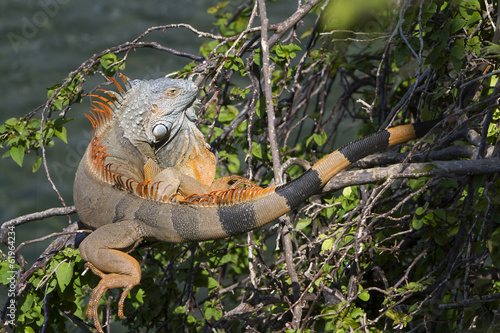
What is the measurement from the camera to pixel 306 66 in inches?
153

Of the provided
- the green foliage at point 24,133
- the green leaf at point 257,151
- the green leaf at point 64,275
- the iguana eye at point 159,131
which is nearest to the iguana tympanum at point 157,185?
the iguana eye at point 159,131

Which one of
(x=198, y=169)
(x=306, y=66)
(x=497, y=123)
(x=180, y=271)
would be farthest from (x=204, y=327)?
(x=497, y=123)

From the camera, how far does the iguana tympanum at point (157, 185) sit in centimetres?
255

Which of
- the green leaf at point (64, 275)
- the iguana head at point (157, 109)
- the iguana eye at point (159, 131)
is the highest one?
the iguana head at point (157, 109)

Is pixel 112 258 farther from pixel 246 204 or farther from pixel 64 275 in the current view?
pixel 246 204

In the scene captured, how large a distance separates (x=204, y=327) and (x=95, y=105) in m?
1.39

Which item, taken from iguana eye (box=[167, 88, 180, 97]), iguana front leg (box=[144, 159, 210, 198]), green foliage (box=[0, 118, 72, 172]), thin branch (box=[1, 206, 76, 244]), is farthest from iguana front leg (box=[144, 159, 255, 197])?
green foliage (box=[0, 118, 72, 172])

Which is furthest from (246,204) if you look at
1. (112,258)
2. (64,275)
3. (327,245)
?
(64,275)

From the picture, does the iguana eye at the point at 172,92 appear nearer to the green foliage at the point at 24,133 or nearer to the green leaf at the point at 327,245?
the green foliage at the point at 24,133

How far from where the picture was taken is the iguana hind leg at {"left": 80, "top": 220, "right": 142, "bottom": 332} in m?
2.61

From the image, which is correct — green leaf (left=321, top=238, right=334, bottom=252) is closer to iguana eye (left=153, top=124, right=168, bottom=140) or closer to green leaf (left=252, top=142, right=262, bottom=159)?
green leaf (left=252, top=142, right=262, bottom=159)

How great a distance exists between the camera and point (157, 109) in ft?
9.75

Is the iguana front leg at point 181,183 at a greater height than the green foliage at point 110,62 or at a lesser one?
lesser

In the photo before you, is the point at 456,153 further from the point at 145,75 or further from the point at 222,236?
the point at 145,75
